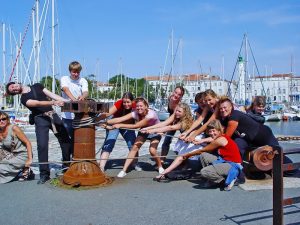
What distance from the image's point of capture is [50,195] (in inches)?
201

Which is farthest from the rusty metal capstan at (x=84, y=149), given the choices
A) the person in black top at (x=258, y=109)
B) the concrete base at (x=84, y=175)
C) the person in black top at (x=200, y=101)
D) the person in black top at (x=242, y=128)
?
the person in black top at (x=258, y=109)

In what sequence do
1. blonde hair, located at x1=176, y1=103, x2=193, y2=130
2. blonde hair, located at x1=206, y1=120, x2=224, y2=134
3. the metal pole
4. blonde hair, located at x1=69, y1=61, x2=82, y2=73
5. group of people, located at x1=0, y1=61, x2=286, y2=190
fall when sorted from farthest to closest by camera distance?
blonde hair, located at x1=176, y1=103, x2=193, y2=130
blonde hair, located at x1=69, y1=61, x2=82, y2=73
blonde hair, located at x1=206, y1=120, x2=224, y2=134
group of people, located at x1=0, y1=61, x2=286, y2=190
the metal pole

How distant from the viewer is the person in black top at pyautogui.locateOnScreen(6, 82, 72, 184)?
19.3 ft

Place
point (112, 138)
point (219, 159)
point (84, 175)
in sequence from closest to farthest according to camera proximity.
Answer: point (219, 159), point (84, 175), point (112, 138)

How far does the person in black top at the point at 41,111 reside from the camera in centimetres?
589

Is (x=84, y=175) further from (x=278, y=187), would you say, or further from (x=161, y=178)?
(x=278, y=187)

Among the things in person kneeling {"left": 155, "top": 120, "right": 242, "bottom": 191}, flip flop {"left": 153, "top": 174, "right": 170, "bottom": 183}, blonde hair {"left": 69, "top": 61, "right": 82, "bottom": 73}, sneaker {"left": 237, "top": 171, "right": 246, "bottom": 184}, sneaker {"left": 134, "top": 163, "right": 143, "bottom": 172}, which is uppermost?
blonde hair {"left": 69, "top": 61, "right": 82, "bottom": 73}

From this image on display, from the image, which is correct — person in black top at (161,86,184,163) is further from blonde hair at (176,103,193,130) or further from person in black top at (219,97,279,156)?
person in black top at (219,97,279,156)

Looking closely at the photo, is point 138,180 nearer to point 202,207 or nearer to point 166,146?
point 166,146

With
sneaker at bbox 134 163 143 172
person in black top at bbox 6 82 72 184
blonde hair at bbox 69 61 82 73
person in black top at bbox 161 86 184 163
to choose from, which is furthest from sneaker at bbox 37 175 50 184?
person in black top at bbox 161 86 184 163

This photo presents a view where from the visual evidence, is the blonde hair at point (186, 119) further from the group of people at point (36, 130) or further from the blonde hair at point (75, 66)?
the blonde hair at point (75, 66)

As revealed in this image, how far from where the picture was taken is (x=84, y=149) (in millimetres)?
5590

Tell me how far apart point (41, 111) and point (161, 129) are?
1.94 meters

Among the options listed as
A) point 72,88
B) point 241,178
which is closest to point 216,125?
point 241,178
